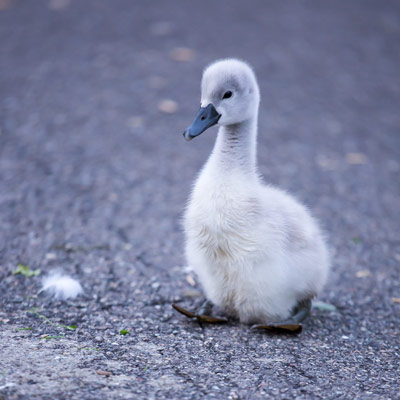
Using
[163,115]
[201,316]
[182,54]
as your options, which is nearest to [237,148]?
[201,316]

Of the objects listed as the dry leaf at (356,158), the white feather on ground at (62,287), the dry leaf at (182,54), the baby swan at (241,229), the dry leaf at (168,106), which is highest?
the baby swan at (241,229)

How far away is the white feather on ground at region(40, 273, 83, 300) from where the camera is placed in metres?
3.87

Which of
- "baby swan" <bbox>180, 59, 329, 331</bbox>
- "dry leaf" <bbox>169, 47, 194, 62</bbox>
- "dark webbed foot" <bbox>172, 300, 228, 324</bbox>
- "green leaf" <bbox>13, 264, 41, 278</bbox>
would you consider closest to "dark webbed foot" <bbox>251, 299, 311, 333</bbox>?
"baby swan" <bbox>180, 59, 329, 331</bbox>

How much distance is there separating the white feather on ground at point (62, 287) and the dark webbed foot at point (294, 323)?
1216mm

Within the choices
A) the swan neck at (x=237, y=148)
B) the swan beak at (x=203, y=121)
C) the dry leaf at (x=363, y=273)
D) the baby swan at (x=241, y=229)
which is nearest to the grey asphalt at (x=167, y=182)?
the dry leaf at (x=363, y=273)

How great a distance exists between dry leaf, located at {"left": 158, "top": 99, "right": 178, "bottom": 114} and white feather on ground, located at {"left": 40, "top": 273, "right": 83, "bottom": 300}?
3722 millimetres

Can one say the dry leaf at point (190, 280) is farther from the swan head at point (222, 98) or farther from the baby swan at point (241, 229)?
the swan head at point (222, 98)

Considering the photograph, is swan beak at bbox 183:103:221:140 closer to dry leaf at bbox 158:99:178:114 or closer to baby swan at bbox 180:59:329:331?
baby swan at bbox 180:59:329:331

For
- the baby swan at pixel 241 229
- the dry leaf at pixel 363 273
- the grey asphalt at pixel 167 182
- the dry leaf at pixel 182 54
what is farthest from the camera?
the dry leaf at pixel 182 54

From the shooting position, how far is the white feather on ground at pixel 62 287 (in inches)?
152

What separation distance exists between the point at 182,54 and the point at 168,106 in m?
1.59

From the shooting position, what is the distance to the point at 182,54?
28.6 feet

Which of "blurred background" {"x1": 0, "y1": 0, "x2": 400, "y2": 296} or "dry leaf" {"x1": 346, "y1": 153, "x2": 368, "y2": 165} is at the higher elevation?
"blurred background" {"x1": 0, "y1": 0, "x2": 400, "y2": 296}

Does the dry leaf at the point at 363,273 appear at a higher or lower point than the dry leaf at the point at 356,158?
higher
